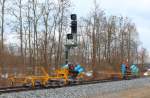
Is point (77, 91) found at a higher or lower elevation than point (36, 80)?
lower

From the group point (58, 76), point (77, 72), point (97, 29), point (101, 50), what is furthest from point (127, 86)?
point (101, 50)

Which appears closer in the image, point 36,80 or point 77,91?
point 77,91

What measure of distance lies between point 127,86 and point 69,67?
19.1ft

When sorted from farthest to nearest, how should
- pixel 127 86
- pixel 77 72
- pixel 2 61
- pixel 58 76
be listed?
pixel 2 61
pixel 127 86
pixel 77 72
pixel 58 76

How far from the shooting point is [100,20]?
6297cm

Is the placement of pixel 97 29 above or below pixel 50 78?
above

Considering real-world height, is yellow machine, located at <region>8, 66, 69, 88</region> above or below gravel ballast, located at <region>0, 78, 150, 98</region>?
above

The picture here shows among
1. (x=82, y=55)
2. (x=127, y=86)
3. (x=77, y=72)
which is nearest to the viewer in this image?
(x=77, y=72)

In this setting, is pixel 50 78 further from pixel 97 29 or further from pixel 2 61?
pixel 97 29

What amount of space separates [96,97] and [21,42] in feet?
80.2

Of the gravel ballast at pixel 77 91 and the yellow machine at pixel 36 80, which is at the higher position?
the yellow machine at pixel 36 80

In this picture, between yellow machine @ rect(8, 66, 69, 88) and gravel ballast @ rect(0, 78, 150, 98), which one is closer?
gravel ballast @ rect(0, 78, 150, 98)

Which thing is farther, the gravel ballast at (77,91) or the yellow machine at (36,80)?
the yellow machine at (36,80)

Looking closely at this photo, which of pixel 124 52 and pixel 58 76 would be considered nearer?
pixel 58 76
